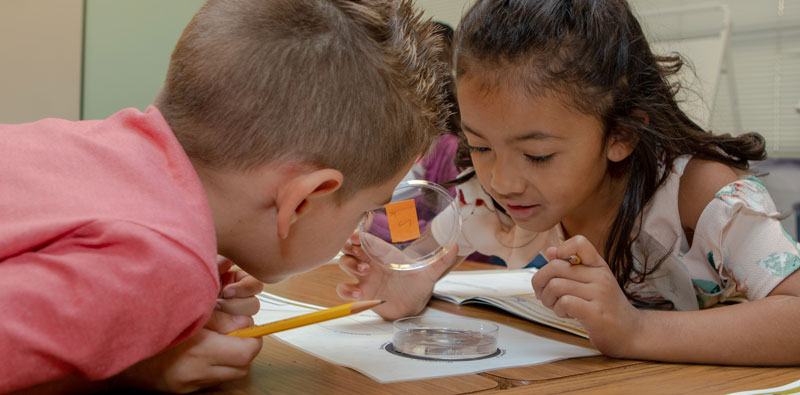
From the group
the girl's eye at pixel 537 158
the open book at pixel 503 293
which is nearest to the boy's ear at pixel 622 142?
the girl's eye at pixel 537 158

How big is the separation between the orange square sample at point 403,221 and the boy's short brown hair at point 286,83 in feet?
0.85

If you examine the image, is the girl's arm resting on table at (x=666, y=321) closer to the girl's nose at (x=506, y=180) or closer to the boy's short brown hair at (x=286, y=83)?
the girl's nose at (x=506, y=180)

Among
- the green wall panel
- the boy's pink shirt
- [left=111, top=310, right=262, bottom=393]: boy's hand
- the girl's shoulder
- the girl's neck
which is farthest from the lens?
the green wall panel

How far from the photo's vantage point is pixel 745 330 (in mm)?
722

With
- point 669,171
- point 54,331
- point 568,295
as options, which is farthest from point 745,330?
point 54,331

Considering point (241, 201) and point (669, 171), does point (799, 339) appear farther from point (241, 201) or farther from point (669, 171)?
point (241, 201)

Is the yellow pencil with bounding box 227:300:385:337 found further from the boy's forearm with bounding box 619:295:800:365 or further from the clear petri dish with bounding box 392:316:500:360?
the boy's forearm with bounding box 619:295:800:365

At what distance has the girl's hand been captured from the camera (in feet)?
2.33

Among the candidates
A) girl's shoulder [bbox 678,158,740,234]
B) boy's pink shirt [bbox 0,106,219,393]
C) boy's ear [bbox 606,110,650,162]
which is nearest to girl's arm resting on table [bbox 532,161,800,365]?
girl's shoulder [bbox 678,158,740,234]

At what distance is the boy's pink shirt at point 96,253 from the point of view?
0.43 metres

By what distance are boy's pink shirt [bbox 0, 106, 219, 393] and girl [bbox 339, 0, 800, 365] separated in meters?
0.42

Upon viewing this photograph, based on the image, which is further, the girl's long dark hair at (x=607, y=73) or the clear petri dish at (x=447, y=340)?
the girl's long dark hair at (x=607, y=73)

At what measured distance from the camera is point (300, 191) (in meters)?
0.60

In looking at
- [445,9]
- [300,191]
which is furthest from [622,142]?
[445,9]
